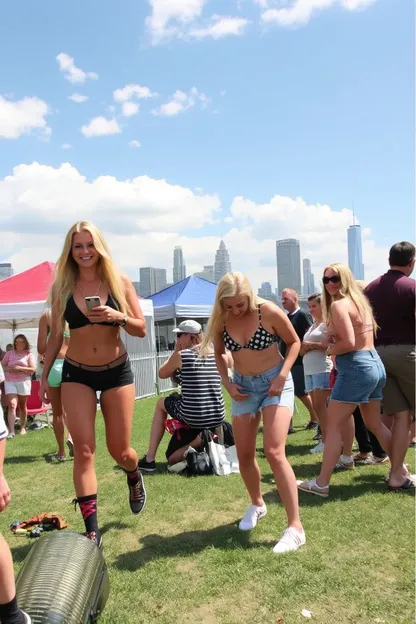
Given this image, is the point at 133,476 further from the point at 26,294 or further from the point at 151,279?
the point at 151,279

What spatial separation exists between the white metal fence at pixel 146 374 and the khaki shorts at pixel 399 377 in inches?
367

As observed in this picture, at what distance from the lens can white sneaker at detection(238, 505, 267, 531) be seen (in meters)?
3.87

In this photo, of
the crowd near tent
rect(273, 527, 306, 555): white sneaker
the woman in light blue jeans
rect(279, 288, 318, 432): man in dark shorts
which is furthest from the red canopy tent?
rect(273, 527, 306, 555): white sneaker

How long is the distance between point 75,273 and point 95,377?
0.73 metres

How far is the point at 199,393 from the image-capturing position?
223 inches

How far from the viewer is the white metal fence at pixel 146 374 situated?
1392 cm

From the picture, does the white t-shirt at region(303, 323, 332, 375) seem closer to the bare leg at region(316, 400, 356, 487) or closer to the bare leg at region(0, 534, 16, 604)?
the bare leg at region(316, 400, 356, 487)

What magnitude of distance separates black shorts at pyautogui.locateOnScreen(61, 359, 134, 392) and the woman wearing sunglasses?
1.88 meters

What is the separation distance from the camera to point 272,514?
4.15 m

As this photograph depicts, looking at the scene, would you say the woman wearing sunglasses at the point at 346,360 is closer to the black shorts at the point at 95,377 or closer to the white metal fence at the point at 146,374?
the black shorts at the point at 95,377

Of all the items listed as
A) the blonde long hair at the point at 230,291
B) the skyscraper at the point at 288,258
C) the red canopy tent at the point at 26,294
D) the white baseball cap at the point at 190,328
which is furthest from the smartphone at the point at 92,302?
the skyscraper at the point at 288,258

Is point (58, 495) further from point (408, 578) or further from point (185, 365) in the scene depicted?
point (408, 578)

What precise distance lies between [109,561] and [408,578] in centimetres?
180

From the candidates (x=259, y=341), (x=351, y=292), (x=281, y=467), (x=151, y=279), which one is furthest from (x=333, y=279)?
(x=151, y=279)
